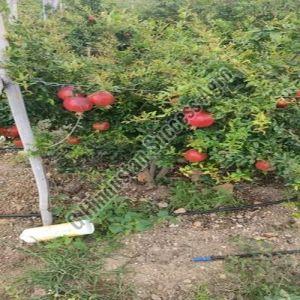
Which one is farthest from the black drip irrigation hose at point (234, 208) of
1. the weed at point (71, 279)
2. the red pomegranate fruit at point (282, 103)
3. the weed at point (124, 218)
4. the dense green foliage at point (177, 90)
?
the red pomegranate fruit at point (282, 103)

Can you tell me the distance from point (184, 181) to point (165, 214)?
0.33m

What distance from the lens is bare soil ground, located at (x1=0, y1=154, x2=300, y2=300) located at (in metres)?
2.64

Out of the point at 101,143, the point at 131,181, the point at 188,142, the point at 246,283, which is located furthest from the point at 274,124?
the point at 131,181

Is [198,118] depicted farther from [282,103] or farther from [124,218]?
[124,218]

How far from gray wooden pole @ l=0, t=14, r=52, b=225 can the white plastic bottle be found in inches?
5.7

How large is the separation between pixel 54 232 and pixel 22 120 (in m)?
0.73

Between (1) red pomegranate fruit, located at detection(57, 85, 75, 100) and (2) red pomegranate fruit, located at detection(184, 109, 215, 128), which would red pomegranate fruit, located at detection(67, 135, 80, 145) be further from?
(2) red pomegranate fruit, located at detection(184, 109, 215, 128)

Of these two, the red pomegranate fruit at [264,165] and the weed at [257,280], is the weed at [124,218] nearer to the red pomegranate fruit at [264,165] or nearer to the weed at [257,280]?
the weed at [257,280]

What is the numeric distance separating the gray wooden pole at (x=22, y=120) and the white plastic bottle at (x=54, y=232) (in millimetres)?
145

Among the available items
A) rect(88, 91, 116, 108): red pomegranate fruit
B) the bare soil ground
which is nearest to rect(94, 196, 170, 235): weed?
the bare soil ground

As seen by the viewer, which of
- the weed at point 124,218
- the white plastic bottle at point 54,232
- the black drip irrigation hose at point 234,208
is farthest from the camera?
the black drip irrigation hose at point 234,208

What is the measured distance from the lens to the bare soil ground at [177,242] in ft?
8.66

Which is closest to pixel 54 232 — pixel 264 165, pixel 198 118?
pixel 198 118

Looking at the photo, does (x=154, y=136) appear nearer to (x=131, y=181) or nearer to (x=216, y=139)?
(x=216, y=139)
